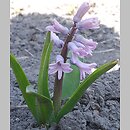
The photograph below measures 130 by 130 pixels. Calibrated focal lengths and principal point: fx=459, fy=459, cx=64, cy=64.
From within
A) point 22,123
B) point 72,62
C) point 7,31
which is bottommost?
point 22,123

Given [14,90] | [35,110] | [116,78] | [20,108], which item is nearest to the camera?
[35,110]

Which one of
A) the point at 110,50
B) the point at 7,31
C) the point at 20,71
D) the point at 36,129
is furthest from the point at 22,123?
the point at 110,50

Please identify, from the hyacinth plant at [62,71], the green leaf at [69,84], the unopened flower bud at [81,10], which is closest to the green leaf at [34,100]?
the hyacinth plant at [62,71]

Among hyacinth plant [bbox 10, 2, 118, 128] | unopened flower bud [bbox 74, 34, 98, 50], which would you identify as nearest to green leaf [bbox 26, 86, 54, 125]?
hyacinth plant [bbox 10, 2, 118, 128]

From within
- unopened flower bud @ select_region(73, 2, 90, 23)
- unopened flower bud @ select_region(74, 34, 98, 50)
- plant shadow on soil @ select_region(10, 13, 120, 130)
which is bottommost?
plant shadow on soil @ select_region(10, 13, 120, 130)

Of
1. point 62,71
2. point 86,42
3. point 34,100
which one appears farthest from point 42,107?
point 86,42

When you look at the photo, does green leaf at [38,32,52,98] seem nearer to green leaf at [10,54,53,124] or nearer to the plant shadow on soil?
green leaf at [10,54,53,124]

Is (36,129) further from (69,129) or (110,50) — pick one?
(110,50)
